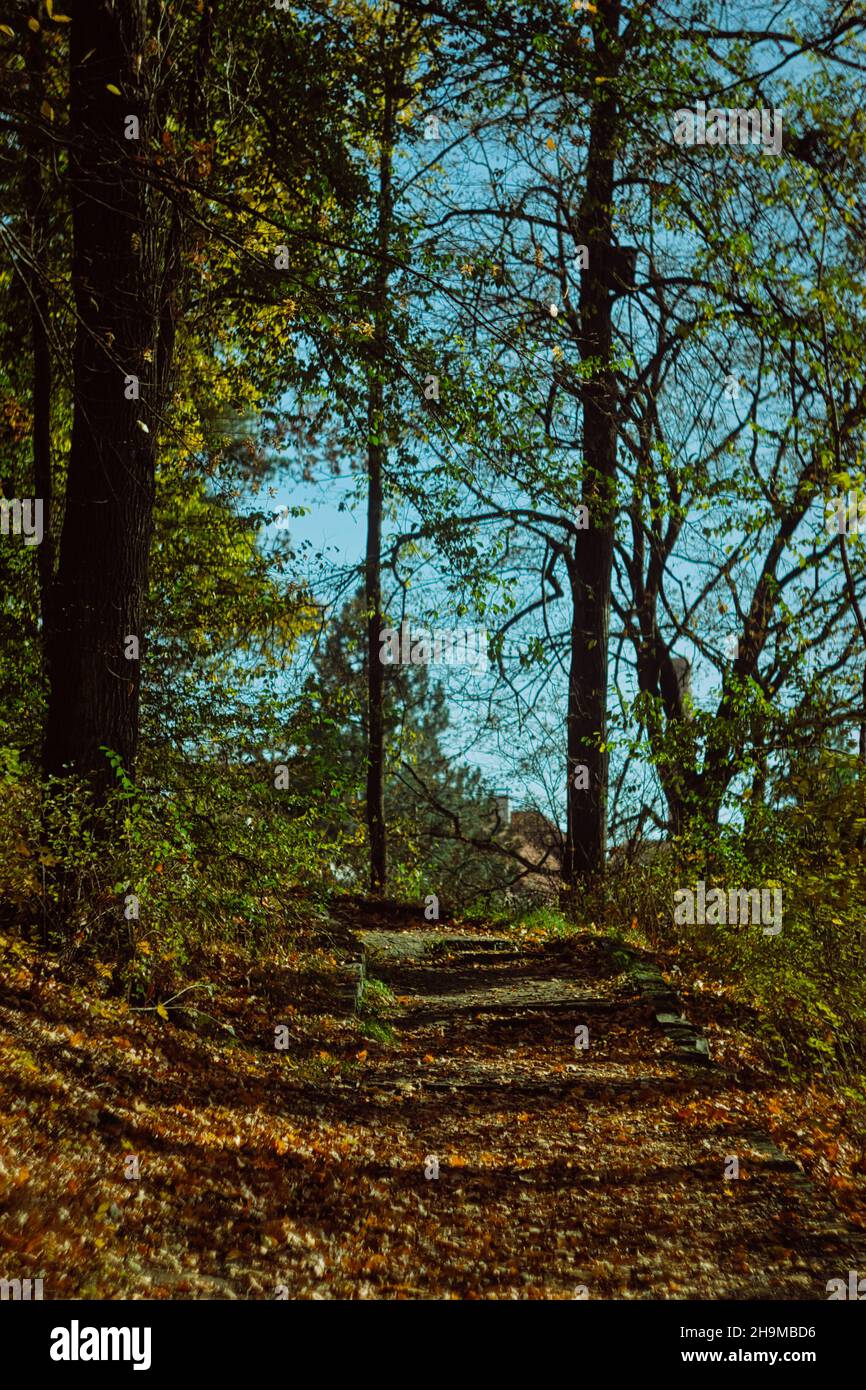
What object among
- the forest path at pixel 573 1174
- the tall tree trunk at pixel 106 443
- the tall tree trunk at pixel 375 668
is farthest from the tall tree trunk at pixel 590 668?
the tall tree trunk at pixel 106 443

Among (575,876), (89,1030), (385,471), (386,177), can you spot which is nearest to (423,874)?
(575,876)

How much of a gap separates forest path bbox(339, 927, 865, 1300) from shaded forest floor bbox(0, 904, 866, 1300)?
18mm

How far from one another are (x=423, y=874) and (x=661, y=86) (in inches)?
453

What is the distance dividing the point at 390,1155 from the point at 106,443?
5.30 metres

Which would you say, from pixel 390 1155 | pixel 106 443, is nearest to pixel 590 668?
pixel 106 443

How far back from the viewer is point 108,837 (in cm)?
828

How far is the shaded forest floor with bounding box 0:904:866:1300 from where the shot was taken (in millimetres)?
5047

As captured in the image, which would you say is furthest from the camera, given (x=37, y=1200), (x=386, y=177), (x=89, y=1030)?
(x=386, y=177)

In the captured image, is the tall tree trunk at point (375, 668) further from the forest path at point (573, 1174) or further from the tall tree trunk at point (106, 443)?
the forest path at point (573, 1174)

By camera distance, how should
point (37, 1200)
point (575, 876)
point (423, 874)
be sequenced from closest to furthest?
point (37, 1200), point (575, 876), point (423, 874)

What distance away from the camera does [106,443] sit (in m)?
8.71

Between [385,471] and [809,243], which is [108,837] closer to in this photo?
[385,471]

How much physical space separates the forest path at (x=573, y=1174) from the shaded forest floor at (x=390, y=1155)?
18 mm

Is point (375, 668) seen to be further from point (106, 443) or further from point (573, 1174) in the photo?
point (573, 1174)
